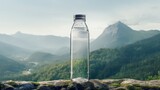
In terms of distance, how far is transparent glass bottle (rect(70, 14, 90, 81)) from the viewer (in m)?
20.8

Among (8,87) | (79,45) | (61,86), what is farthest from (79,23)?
(8,87)

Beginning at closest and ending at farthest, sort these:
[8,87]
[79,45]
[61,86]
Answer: [79,45] → [8,87] → [61,86]

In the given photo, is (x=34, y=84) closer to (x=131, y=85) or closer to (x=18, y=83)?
(x=18, y=83)

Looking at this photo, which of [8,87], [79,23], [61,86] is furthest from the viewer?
[61,86]

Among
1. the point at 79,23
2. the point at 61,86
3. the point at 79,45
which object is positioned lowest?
the point at 61,86

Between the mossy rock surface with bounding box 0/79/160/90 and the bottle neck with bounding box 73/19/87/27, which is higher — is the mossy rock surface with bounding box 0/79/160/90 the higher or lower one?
the lower one

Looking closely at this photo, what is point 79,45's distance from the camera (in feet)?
69.3

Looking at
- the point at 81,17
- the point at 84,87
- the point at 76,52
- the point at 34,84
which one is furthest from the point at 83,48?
the point at 34,84

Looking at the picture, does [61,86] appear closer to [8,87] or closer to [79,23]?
[8,87]

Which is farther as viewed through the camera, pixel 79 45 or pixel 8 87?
pixel 8 87

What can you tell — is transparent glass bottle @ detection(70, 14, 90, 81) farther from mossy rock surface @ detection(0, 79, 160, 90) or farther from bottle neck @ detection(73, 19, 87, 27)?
mossy rock surface @ detection(0, 79, 160, 90)

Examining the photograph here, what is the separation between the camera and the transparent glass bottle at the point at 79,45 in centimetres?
2078

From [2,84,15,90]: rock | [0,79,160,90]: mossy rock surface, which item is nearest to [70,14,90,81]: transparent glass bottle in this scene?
[0,79,160,90]: mossy rock surface

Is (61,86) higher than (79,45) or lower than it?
lower
